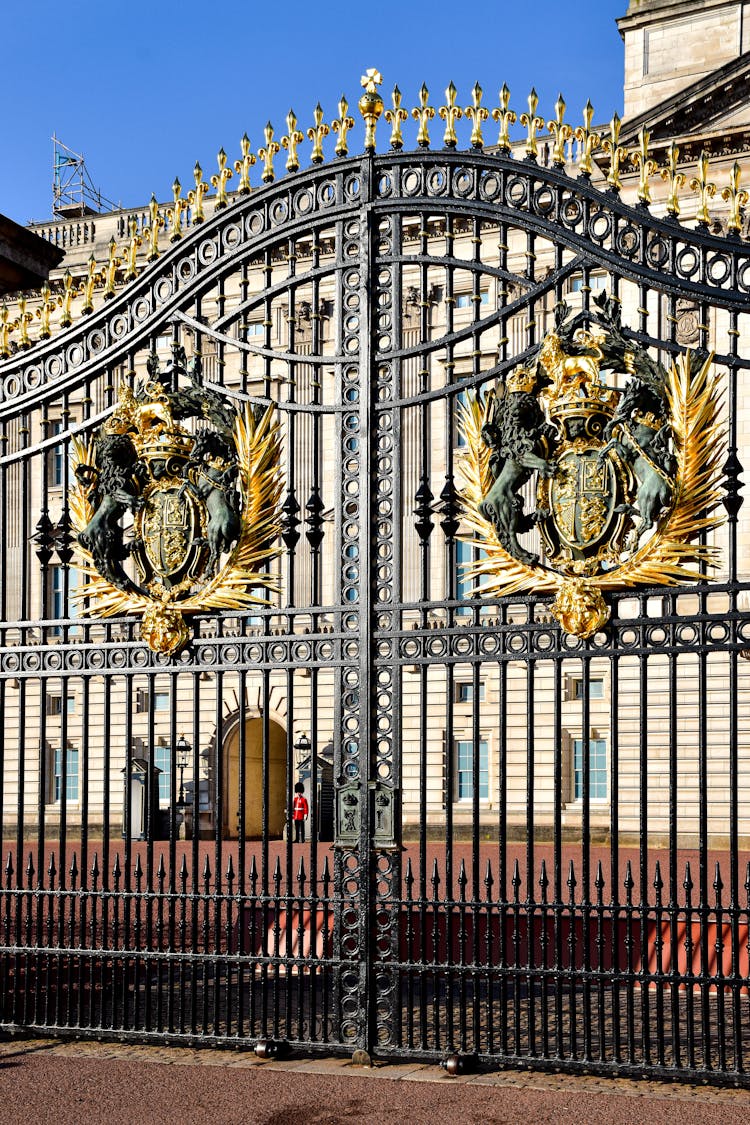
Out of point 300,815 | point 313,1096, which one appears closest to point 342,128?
point 313,1096

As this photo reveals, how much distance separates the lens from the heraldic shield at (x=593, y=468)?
891 cm

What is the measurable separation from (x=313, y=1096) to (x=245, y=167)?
6.15 metres

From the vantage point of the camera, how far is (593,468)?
919cm

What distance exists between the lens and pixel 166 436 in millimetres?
10633

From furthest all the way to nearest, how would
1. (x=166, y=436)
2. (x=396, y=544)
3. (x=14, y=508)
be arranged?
(x=14, y=508) < (x=166, y=436) < (x=396, y=544)

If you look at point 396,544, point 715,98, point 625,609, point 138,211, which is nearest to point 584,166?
point 396,544

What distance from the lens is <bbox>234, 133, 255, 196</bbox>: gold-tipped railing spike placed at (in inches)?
426

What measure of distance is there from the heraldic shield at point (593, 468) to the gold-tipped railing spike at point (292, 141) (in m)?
2.32

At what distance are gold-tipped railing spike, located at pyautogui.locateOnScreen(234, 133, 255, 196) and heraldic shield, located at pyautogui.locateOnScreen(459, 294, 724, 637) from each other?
2522 millimetres

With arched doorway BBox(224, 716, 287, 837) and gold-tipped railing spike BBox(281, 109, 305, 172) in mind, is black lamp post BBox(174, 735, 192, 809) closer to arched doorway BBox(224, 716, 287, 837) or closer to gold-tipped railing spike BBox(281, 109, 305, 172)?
arched doorway BBox(224, 716, 287, 837)

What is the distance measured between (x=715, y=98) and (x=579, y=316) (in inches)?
792

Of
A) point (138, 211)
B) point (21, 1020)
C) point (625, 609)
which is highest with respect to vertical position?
point (138, 211)

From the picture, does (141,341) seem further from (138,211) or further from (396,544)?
(138,211)

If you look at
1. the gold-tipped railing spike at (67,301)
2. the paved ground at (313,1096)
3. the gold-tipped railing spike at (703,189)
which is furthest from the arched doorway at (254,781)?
the gold-tipped railing spike at (703,189)
